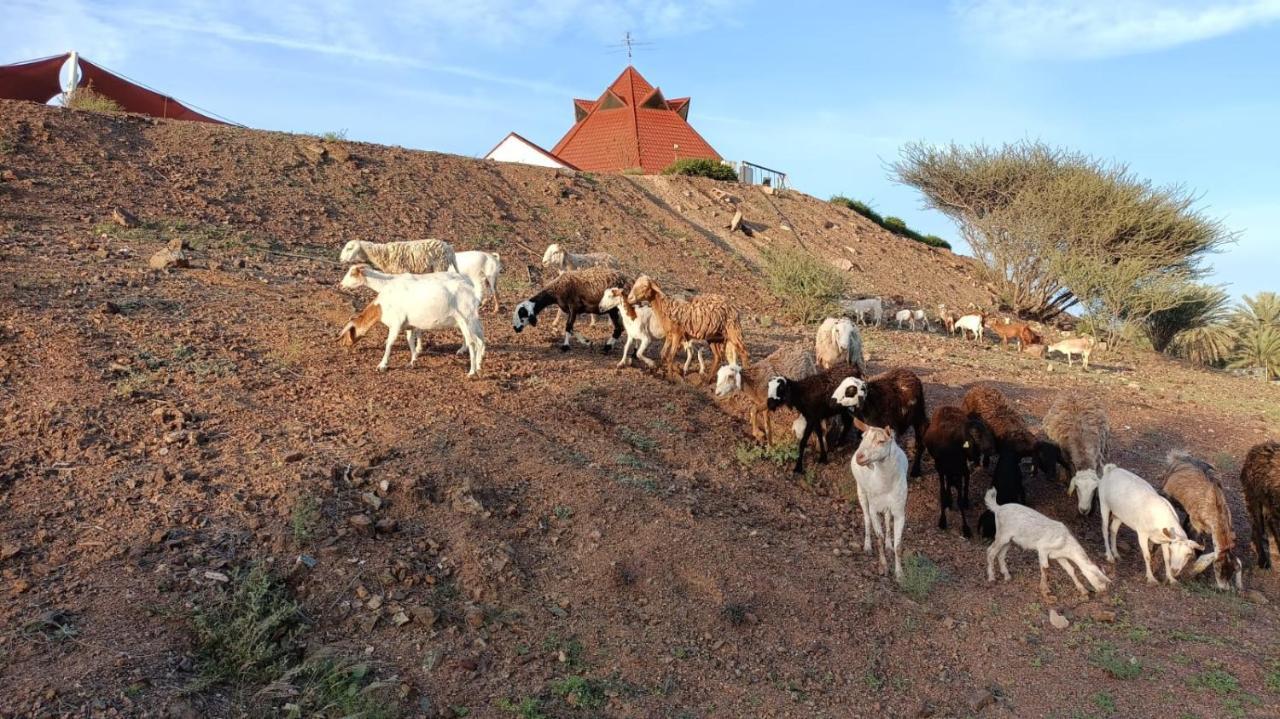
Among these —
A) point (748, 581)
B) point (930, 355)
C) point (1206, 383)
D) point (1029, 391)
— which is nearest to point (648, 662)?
point (748, 581)

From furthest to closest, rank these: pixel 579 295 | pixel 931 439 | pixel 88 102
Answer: pixel 88 102 → pixel 579 295 → pixel 931 439

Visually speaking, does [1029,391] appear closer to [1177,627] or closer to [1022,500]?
[1022,500]

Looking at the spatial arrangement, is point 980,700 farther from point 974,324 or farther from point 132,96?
point 132,96

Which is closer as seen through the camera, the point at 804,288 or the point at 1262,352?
the point at 804,288

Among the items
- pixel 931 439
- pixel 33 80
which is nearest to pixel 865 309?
pixel 931 439

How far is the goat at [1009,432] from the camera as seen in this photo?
971 centimetres

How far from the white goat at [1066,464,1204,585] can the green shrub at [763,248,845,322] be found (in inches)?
411

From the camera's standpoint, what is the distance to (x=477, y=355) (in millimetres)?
10016

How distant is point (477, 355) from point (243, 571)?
13.9 feet

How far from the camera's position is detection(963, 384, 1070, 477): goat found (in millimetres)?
9706

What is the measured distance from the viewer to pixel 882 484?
26.6 ft

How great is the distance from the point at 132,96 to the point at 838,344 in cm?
2396

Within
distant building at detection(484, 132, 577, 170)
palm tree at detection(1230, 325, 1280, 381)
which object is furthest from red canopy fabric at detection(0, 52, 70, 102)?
palm tree at detection(1230, 325, 1280, 381)

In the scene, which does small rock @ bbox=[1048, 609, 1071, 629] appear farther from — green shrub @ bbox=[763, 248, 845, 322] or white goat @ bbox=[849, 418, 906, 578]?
green shrub @ bbox=[763, 248, 845, 322]
